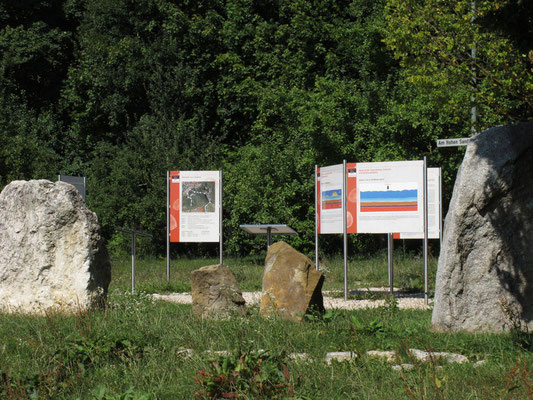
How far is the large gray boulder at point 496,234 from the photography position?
7.76 metres

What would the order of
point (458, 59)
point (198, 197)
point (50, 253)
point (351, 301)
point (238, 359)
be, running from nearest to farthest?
1. point (238, 359)
2. point (50, 253)
3. point (351, 301)
4. point (198, 197)
5. point (458, 59)

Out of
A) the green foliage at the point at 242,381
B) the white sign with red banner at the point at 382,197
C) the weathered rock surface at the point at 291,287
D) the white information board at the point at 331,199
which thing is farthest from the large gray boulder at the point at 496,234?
the white information board at the point at 331,199

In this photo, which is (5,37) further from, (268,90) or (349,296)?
(349,296)

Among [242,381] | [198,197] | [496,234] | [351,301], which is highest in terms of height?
[198,197]

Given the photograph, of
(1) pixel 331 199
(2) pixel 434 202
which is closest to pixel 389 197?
(1) pixel 331 199

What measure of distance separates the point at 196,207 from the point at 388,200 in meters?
4.62

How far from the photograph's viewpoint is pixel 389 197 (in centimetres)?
1175

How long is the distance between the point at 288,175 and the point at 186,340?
47.6ft

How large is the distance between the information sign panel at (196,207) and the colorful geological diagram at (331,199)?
2.75 metres

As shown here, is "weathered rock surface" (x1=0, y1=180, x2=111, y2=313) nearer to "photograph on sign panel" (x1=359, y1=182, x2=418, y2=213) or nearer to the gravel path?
the gravel path

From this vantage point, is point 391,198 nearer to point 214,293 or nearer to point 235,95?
point 214,293

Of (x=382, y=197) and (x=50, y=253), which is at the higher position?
(x=382, y=197)

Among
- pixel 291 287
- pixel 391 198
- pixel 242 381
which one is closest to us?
pixel 242 381

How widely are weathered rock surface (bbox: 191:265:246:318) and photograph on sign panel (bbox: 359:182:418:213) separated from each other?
141 inches
